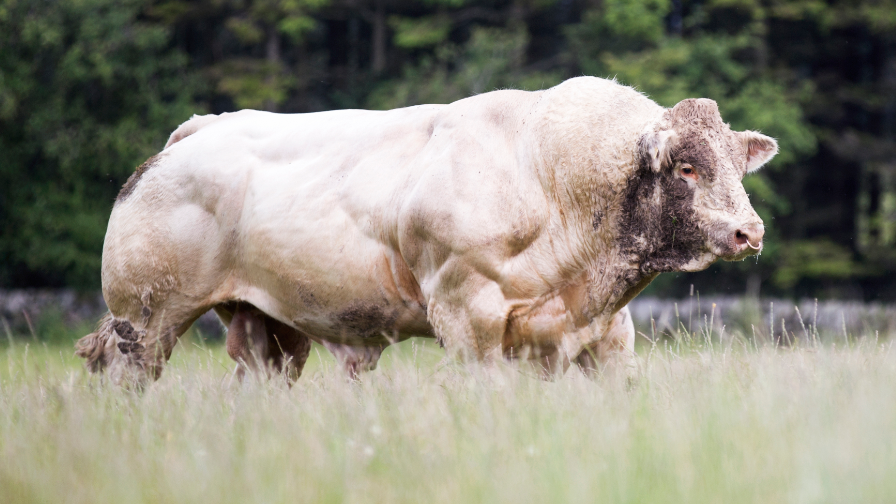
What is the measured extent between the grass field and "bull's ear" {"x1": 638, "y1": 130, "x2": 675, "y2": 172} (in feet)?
3.27

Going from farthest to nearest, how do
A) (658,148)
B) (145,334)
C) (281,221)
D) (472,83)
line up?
(472,83)
(145,334)
(281,221)
(658,148)

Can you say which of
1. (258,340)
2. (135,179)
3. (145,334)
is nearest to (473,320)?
(258,340)

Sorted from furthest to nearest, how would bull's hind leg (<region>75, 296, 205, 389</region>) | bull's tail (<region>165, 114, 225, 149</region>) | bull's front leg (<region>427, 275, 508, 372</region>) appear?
1. bull's tail (<region>165, 114, 225, 149</region>)
2. bull's hind leg (<region>75, 296, 205, 389</region>)
3. bull's front leg (<region>427, 275, 508, 372</region>)

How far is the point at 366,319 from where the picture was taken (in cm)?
482

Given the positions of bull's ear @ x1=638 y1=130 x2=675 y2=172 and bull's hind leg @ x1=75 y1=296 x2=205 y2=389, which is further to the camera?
bull's hind leg @ x1=75 y1=296 x2=205 y2=389

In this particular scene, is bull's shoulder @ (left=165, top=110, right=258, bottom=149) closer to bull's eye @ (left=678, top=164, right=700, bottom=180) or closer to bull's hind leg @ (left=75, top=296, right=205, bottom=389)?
bull's hind leg @ (left=75, top=296, right=205, bottom=389)

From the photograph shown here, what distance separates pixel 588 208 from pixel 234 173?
220 centimetres

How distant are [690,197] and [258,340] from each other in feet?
9.98

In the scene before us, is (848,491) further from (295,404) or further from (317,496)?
(295,404)

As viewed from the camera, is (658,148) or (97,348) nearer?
(658,148)

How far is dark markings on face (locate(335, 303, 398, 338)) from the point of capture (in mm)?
4773

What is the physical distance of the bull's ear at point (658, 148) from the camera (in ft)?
13.0

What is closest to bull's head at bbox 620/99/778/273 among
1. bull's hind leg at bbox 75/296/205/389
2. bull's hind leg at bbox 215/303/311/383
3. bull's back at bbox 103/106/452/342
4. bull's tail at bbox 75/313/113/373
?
bull's back at bbox 103/106/452/342

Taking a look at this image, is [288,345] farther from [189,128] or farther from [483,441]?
[483,441]
